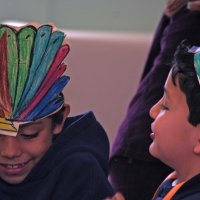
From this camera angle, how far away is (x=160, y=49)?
170cm

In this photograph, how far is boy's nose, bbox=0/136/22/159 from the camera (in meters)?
1.08

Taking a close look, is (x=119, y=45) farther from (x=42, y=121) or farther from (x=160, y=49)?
(x=42, y=121)

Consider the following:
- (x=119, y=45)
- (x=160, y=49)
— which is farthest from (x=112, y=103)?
(x=160, y=49)

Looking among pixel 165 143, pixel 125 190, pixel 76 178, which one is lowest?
pixel 125 190

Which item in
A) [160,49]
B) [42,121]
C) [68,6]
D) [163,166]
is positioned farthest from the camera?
[68,6]

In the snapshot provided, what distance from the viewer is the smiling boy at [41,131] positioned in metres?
1.06

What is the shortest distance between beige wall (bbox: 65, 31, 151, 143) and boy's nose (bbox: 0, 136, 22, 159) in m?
0.84

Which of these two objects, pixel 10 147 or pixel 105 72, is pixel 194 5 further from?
pixel 10 147

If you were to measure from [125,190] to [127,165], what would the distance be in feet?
0.21

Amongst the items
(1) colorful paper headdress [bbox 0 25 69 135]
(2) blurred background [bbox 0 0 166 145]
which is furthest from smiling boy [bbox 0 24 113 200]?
(2) blurred background [bbox 0 0 166 145]

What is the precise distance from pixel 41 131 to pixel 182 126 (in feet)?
0.93

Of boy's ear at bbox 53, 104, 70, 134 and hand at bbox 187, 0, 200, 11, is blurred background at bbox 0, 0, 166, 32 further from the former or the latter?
boy's ear at bbox 53, 104, 70, 134

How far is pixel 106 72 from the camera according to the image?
1.96 m

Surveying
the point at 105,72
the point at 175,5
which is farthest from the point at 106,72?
the point at 175,5
